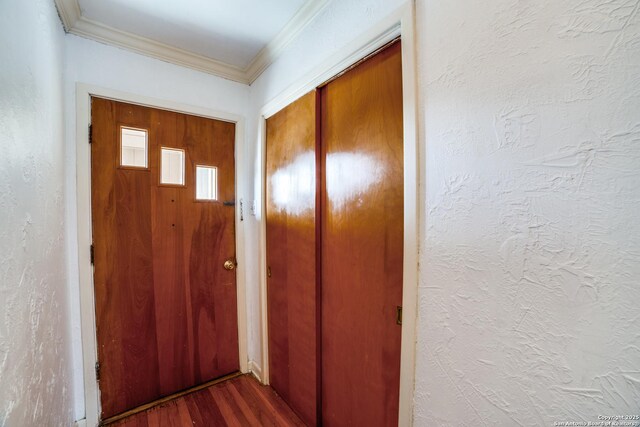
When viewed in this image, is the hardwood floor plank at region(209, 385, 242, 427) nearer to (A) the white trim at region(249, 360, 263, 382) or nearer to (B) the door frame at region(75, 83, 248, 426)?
(A) the white trim at region(249, 360, 263, 382)

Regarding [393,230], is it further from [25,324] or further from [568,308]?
[25,324]

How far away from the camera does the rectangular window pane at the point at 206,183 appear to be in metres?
1.77

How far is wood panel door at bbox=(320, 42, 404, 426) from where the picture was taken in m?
0.98

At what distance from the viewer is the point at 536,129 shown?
0.59 meters

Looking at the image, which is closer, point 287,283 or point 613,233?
point 613,233

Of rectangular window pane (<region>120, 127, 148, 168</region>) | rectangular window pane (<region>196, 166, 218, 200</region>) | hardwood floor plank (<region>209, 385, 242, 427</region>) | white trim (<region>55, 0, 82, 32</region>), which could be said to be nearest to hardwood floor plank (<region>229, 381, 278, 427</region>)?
hardwood floor plank (<region>209, 385, 242, 427</region>)

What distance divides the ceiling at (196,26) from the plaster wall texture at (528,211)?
3.01 feet

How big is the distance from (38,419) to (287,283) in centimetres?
107

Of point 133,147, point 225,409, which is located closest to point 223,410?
point 225,409

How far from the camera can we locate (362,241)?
3.61 ft

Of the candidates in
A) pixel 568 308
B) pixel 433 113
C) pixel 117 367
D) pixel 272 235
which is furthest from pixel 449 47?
pixel 117 367

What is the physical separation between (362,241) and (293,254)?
0.54 m

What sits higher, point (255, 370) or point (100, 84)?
point (100, 84)

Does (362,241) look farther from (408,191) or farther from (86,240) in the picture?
(86,240)
